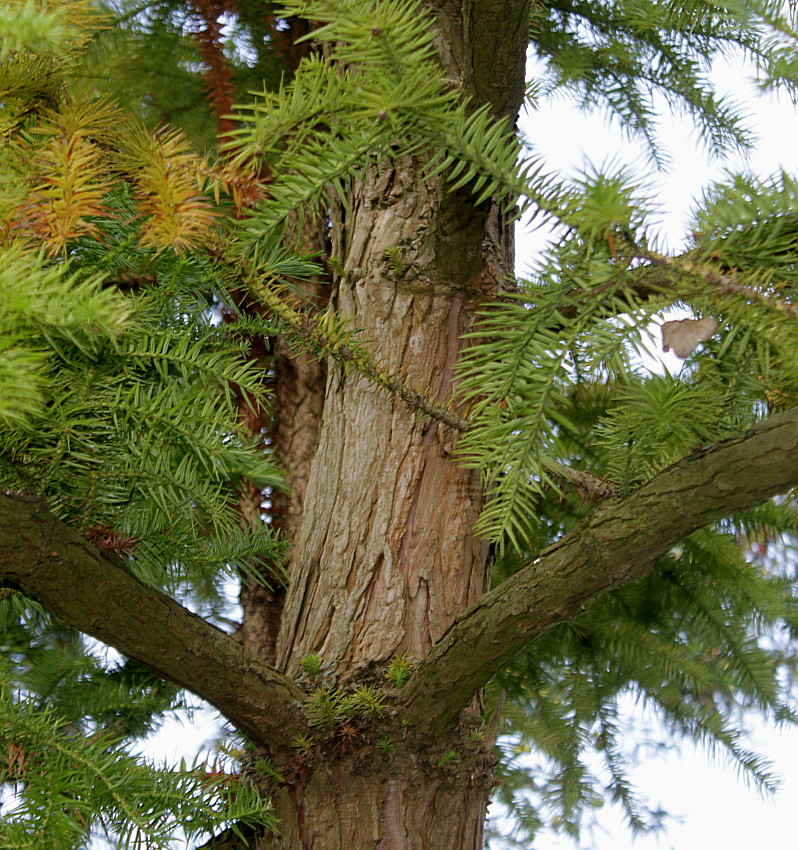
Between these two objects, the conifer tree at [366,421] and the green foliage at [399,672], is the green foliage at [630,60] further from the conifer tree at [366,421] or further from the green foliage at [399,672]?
the green foliage at [399,672]

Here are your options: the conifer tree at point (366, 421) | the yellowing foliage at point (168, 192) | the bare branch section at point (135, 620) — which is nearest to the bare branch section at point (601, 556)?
the conifer tree at point (366, 421)

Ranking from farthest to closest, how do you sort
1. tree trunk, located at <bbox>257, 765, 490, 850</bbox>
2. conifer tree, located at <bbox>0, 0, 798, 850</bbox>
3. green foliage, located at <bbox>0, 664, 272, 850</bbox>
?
tree trunk, located at <bbox>257, 765, 490, 850</bbox>, green foliage, located at <bbox>0, 664, 272, 850</bbox>, conifer tree, located at <bbox>0, 0, 798, 850</bbox>

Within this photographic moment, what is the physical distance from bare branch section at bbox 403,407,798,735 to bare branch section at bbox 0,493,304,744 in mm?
146

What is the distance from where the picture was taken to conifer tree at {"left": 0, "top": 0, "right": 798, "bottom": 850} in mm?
490

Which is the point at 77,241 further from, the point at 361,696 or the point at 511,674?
the point at 511,674

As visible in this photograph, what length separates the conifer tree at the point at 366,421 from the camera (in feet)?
1.61

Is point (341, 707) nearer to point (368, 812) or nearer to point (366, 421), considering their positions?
point (368, 812)

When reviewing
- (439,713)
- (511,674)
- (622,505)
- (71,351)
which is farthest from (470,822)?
(71,351)

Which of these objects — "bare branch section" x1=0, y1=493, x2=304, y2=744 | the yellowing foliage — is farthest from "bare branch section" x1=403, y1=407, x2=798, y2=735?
the yellowing foliage

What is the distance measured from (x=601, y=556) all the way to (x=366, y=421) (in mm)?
380

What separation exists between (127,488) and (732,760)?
0.96m

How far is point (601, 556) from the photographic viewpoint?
2.18ft

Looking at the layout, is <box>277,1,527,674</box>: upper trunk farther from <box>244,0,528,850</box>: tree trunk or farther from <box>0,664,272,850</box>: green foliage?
<box>0,664,272,850</box>: green foliage

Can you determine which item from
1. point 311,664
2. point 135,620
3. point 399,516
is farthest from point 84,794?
point 399,516
